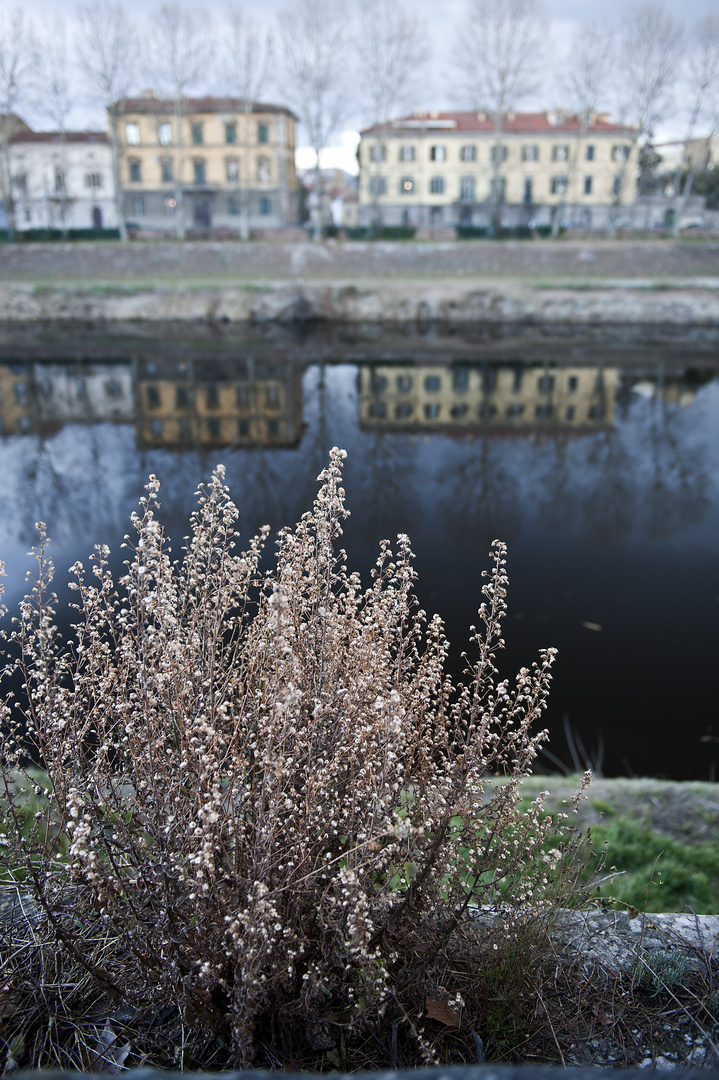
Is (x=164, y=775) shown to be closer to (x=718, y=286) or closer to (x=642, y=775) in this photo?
(x=642, y=775)

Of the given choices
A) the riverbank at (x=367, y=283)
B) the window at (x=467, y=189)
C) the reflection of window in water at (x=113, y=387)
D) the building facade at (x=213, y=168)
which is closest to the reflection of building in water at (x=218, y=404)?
the reflection of window in water at (x=113, y=387)

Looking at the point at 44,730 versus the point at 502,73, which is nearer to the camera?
the point at 44,730

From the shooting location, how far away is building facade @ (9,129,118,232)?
5753cm

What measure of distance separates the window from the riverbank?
23647mm

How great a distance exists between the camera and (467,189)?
192 ft

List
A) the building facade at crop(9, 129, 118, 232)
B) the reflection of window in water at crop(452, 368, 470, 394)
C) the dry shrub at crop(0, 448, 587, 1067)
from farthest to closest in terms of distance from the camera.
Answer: the building facade at crop(9, 129, 118, 232)
the reflection of window in water at crop(452, 368, 470, 394)
the dry shrub at crop(0, 448, 587, 1067)

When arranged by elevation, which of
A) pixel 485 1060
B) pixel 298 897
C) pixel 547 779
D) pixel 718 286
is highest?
pixel 718 286

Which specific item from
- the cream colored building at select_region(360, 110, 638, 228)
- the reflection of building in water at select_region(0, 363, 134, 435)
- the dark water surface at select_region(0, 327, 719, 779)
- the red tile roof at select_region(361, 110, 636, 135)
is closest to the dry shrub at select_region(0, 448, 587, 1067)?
the dark water surface at select_region(0, 327, 719, 779)

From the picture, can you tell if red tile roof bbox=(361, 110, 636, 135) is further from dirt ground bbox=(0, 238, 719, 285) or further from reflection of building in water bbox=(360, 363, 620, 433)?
reflection of building in water bbox=(360, 363, 620, 433)

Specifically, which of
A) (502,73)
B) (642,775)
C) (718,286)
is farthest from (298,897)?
(502,73)

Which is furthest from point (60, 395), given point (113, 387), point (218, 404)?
point (218, 404)

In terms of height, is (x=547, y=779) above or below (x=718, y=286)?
below

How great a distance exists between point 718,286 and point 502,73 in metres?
20.0

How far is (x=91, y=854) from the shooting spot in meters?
2.09
